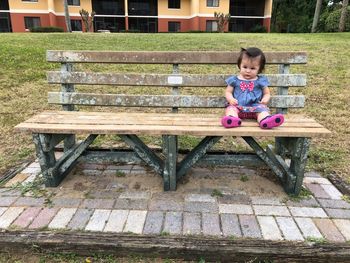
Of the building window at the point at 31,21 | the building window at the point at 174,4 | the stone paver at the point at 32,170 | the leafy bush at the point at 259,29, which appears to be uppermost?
the building window at the point at 174,4

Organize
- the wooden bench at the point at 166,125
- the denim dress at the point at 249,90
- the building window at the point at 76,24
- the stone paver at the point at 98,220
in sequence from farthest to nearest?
the building window at the point at 76,24
the denim dress at the point at 249,90
the wooden bench at the point at 166,125
the stone paver at the point at 98,220

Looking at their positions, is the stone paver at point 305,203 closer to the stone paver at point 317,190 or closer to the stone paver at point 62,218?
the stone paver at point 317,190

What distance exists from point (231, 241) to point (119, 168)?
1.56 m

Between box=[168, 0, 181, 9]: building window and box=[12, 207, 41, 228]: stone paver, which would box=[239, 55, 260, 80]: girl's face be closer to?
box=[12, 207, 41, 228]: stone paver

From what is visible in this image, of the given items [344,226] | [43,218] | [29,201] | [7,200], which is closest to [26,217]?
[43,218]

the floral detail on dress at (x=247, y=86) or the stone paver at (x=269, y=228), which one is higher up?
the floral detail on dress at (x=247, y=86)

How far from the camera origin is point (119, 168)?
3516 mm

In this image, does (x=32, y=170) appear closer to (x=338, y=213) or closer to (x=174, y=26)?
(x=338, y=213)

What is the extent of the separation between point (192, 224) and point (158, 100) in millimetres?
1319

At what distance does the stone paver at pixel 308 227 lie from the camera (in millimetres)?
2414

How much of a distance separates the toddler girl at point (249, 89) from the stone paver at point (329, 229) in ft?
3.05

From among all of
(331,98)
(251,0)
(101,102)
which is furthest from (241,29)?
(101,102)

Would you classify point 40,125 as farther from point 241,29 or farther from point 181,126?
point 241,29

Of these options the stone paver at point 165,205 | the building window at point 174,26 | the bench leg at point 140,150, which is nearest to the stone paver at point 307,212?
the stone paver at point 165,205
